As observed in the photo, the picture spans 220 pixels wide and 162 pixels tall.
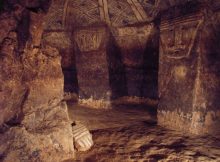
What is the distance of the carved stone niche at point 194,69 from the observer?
11.3 feet

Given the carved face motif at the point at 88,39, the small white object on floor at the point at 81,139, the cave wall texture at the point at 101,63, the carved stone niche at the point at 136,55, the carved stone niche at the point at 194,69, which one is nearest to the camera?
the cave wall texture at the point at 101,63

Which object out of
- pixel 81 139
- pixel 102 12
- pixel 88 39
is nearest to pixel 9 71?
pixel 81 139

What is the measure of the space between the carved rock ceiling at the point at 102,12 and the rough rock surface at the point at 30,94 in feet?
7.99

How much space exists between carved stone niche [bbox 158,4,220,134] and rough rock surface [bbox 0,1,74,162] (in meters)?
2.10

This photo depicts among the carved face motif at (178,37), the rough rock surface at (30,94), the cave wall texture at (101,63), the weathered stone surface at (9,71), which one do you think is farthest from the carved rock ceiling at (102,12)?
the weathered stone surface at (9,71)

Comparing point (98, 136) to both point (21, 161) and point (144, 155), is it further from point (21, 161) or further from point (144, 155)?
point (21, 161)

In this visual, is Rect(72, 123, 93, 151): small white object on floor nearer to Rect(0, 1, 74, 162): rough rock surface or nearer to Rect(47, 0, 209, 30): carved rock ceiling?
Rect(0, 1, 74, 162): rough rock surface

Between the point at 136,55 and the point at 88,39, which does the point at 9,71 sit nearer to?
the point at 88,39

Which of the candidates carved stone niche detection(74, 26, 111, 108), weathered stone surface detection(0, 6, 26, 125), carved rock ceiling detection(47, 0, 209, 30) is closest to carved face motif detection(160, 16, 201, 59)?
carved rock ceiling detection(47, 0, 209, 30)

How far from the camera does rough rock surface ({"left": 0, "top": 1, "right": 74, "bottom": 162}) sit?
7.77 ft

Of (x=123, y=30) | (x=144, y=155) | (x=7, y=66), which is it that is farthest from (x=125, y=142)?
(x=123, y=30)

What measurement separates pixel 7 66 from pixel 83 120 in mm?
2481

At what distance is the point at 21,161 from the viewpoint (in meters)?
2.28

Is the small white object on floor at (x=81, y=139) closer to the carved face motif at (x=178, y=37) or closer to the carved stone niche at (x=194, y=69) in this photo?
the carved stone niche at (x=194, y=69)
